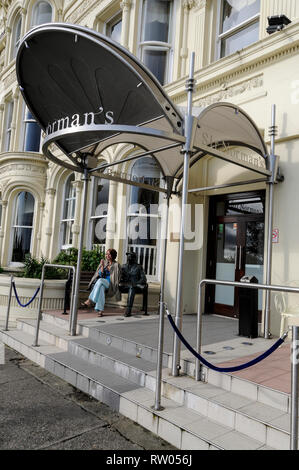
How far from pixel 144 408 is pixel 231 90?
20.8 feet

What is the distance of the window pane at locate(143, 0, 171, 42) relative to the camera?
969cm

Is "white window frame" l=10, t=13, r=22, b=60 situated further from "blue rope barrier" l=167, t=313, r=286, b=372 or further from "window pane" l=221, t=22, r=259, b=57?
"blue rope barrier" l=167, t=313, r=286, b=372

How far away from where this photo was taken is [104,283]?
7043 mm

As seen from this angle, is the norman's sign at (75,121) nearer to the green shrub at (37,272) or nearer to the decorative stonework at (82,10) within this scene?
the green shrub at (37,272)

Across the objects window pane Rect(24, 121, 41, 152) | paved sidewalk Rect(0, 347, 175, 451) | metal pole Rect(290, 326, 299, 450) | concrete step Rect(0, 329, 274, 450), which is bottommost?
paved sidewalk Rect(0, 347, 175, 451)

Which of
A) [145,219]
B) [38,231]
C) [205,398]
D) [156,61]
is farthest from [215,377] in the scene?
[38,231]

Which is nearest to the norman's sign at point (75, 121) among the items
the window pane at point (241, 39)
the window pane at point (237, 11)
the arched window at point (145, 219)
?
the arched window at point (145, 219)

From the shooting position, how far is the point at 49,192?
40.4 feet

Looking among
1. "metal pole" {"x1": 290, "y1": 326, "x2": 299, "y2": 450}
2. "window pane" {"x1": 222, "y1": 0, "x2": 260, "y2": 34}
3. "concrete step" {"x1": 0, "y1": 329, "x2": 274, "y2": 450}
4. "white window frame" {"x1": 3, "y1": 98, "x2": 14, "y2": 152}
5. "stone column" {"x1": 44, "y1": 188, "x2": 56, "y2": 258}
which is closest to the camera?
"metal pole" {"x1": 290, "y1": 326, "x2": 299, "y2": 450}

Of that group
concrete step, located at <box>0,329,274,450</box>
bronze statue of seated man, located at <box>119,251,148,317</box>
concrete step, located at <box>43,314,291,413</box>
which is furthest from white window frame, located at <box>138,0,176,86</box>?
concrete step, located at <box>0,329,274,450</box>

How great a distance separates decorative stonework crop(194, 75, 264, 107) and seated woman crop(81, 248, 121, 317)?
3951 millimetres

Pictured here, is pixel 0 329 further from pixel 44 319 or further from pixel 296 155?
pixel 296 155

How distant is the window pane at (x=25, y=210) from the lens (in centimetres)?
1338

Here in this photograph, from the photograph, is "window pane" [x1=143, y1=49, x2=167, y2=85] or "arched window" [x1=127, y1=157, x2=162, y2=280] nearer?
"arched window" [x1=127, y1=157, x2=162, y2=280]
